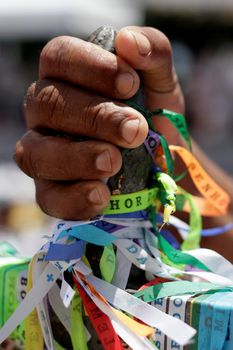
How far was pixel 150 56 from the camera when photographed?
2.41 feet

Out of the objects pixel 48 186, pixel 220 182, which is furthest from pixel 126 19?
pixel 48 186

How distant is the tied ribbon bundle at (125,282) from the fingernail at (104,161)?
54 millimetres

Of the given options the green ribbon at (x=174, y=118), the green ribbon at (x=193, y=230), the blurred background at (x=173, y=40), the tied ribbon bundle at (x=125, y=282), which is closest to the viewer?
the tied ribbon bundle at (x=125, y=282)

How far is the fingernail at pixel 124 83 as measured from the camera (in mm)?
688

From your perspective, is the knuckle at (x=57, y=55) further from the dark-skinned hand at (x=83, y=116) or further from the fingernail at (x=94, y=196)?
the fingernail at (x=94, y=196)

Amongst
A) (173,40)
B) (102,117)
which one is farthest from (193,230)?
(173,40)

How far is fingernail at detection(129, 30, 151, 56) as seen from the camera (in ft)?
2.33

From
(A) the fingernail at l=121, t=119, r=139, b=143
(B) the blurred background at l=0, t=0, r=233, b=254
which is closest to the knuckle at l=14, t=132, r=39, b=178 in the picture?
(A) the fingernail at l=121, t=119, r=139, b=143

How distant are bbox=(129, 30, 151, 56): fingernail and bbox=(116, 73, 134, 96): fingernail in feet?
0.12

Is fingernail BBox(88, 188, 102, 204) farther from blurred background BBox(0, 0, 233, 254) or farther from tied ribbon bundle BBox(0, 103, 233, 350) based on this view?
blurred background BBox(0, 0, 233, 254)

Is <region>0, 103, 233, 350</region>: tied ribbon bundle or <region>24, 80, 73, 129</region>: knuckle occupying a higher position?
<region>24, 80, 73, 129</region>: knuckle

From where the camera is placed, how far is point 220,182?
1.21 metres

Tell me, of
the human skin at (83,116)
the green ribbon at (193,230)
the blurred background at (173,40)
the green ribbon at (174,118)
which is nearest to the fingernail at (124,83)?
the human skin at (83,116)

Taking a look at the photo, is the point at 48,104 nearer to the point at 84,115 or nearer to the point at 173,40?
the point at 84,115
